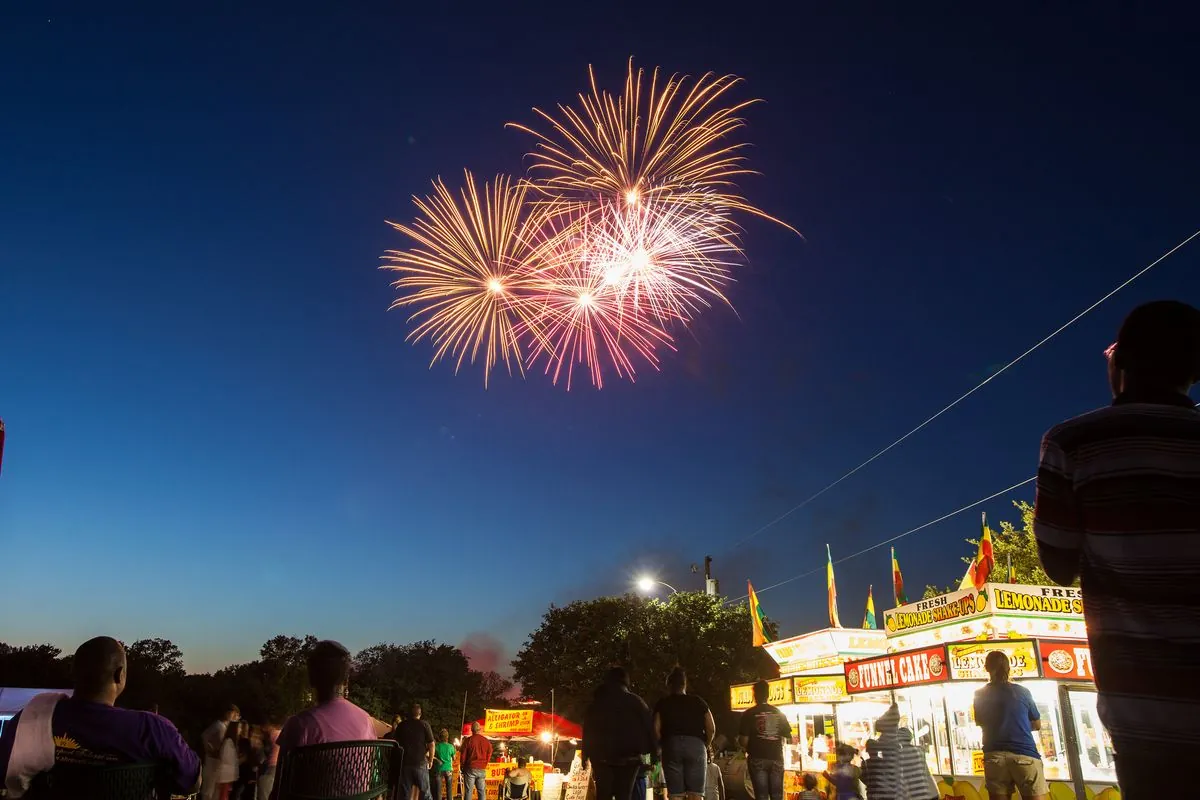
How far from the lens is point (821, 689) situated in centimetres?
2038

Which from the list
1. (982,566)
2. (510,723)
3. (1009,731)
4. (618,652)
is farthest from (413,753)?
(618,652)

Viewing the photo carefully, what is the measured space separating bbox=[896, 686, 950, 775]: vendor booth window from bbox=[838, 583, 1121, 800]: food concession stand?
0.07ft

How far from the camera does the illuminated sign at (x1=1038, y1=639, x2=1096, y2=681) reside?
1327 cm

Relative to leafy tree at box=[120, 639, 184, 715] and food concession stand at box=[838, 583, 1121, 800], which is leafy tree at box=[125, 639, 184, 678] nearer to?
leafy tree at box=[120, 639, 184, 715]

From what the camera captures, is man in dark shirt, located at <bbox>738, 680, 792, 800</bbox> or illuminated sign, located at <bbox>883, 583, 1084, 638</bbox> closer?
man in dark shirt, located at <bbox>738, 680, 792, 800</bbox>

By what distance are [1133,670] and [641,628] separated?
48.4m

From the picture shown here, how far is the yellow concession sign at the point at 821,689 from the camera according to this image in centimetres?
1964

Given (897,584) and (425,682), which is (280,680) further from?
(897,584)

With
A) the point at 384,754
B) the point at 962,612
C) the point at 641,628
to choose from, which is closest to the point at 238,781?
the point at 384,754

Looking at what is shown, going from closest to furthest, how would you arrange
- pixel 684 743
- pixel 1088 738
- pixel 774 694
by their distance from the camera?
pixel 684 743 → pixel 1088 738 → pixel 774 694

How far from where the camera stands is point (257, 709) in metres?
9.48

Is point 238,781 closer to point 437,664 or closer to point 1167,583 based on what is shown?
point 1167,583

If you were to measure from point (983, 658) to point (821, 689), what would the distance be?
21.6 ft

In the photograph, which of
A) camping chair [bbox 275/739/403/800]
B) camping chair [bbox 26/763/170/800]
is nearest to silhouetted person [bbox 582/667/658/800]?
camping chair [bbox 275/739/403/800]
